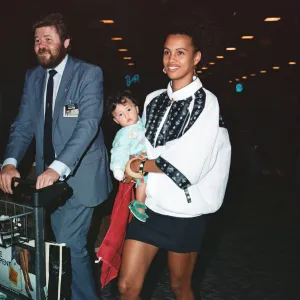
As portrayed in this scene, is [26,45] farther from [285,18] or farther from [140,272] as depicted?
[140,272]

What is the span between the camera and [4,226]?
2660 mm

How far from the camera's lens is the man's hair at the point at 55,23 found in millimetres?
A: 3062

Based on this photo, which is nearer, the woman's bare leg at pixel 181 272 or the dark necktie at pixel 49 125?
the woman's bare leg at pixel 181 272

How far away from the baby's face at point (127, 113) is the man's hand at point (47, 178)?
563 mm

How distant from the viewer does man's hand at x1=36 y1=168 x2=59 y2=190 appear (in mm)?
2574

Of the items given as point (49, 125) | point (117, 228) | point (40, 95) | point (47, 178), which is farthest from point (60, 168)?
point (40, 95)

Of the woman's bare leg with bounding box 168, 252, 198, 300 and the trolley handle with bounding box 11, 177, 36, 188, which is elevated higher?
the trolley handle with bounding box 11, 177, 36, 188

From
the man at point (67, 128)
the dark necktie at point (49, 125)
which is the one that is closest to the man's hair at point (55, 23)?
the man at point (67, 128)

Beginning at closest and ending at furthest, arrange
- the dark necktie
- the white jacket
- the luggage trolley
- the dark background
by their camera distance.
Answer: the luggage trolley, the white jacket, the dark necktie, the dark background

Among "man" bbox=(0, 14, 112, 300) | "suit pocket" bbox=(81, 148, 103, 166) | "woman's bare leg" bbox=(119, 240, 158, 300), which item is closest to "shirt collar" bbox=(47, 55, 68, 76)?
"man" bbox=(0, 14, 112, 300)

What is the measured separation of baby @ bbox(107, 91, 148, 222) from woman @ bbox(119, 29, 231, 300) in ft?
0.29

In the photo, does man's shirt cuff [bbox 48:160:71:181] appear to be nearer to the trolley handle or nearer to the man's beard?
the trolley handle

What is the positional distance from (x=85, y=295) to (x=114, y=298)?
877mm

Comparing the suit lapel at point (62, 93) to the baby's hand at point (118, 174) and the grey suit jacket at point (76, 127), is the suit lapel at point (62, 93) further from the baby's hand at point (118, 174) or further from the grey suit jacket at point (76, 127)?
the baby's hand at point (118, 174)
